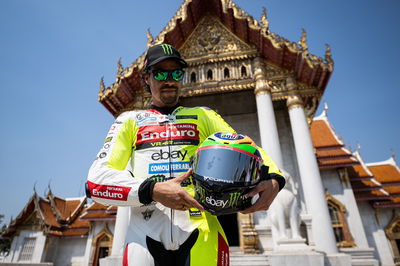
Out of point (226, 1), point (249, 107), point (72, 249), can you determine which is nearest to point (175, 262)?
point (249, 107)

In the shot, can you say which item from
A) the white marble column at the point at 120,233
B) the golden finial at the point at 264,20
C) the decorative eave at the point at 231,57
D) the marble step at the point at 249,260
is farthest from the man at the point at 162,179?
the golden finial at the point at 264,20

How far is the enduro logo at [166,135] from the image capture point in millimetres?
1628

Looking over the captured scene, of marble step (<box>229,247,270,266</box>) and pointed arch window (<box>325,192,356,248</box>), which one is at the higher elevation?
pointed arch window (<box>325,192,356,248</box>)

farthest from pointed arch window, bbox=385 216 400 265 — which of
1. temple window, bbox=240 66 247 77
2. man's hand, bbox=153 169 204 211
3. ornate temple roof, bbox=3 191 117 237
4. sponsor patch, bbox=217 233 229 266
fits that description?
ornate temple roof, bbox=3 191 117 237

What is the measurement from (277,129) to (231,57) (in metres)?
3.28

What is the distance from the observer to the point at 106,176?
134 centimetres

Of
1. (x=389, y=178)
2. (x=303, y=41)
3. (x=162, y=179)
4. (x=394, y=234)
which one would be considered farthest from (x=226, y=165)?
(x=389, y=178)

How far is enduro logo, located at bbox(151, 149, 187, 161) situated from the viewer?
1557 millimetres

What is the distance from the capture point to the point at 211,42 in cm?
952

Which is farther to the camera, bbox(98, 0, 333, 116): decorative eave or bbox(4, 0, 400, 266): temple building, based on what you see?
bbox(98, 0, 333, 116): decorative eave

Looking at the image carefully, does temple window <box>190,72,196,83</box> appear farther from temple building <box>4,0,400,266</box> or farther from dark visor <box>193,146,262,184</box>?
dark visor <box>193,146,262,184</box>

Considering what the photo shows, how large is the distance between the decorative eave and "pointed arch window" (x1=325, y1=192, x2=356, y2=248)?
22.3ft

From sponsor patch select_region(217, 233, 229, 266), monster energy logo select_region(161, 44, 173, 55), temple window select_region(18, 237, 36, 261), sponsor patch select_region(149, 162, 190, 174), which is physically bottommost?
sponsor patch select_region(217, 233, 229, 266)

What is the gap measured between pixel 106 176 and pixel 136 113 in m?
0.64
